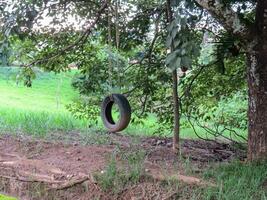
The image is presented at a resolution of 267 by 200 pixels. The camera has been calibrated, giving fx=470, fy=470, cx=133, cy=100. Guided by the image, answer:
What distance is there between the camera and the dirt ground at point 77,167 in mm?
3953

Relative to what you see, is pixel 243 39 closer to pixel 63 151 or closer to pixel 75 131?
pixel 63 151

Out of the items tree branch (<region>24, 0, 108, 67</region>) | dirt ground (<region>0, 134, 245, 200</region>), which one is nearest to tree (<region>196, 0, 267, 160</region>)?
dirt ground (<region>0, 134, 245, 200</region>)

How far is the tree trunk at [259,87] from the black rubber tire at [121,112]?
4.45ft

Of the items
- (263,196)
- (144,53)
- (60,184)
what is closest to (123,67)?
(144,53)

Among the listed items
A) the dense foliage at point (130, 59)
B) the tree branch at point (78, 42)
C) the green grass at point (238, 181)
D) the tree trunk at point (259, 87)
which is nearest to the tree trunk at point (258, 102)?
the tree trunk at point (259, 87)

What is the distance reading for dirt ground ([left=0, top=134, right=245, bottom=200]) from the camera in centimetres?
395

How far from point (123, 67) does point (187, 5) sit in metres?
2.28

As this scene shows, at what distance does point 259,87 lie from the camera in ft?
13.5

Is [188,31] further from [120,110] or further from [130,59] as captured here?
[130,59]

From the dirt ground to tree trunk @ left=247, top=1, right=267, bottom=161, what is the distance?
554 millimetres

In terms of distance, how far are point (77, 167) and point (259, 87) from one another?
1.81 metres

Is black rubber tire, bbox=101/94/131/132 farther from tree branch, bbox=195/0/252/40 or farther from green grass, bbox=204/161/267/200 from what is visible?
tree branch, bbox=195/0/252/40

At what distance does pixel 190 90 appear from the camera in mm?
6102

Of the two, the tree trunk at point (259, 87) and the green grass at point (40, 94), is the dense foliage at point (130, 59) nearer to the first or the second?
the tree trunk at point (259, 87)
